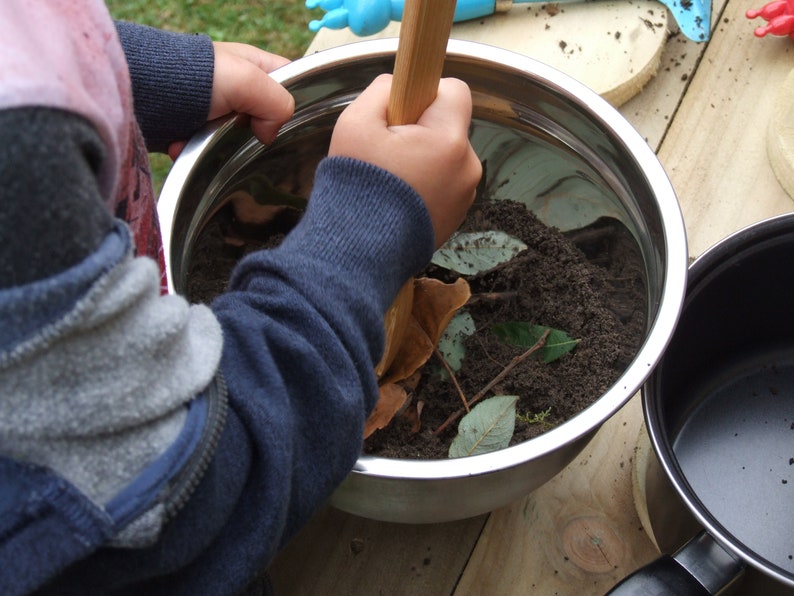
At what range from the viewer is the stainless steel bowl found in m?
0.40

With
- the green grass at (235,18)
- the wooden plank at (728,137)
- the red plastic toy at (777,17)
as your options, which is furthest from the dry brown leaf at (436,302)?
the green grass at (235,18)

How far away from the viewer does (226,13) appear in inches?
43.3

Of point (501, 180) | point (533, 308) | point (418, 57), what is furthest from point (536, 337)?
point (418, 57)

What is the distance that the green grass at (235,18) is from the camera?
106 cm

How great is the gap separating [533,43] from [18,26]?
0.57 m

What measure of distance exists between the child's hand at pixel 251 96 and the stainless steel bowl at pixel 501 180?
1 centimetres

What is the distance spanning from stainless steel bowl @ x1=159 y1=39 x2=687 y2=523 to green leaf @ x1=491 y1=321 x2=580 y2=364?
0.08m

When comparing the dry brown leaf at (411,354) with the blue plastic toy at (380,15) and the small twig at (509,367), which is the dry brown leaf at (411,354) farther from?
the blue plastic toy at (380,15)

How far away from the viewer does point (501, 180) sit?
0.61 metres

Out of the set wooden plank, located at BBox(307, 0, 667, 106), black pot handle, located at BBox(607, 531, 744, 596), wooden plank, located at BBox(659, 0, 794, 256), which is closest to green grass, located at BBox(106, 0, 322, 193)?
wooden plank, located at BBox(307, 0, 667, 106)

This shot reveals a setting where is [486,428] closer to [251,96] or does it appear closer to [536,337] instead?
[536,337]

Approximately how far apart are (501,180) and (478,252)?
2.5 inches

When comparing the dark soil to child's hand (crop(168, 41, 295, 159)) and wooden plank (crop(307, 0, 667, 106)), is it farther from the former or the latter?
wooden plank (crop(307, 0, 667, 106))

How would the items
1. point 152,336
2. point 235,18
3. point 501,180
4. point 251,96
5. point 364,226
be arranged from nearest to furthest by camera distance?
point 152,336
point 364,226
point 251,96
point 501,180
point 235,18
